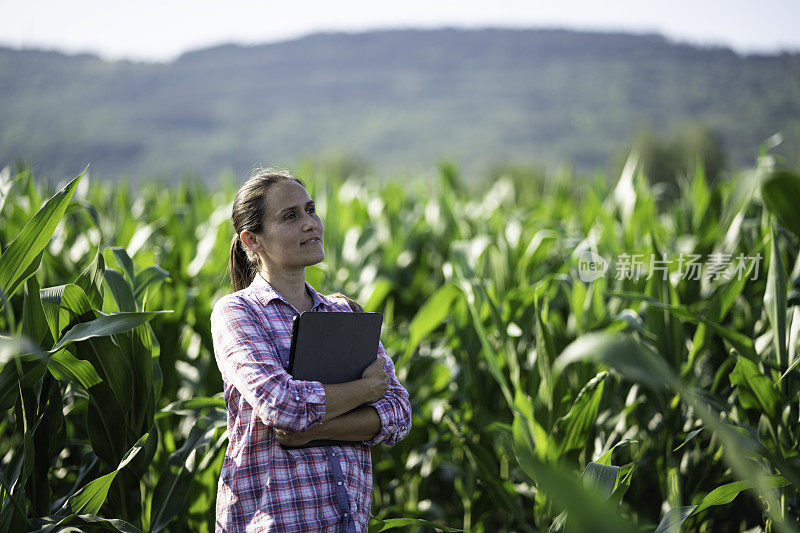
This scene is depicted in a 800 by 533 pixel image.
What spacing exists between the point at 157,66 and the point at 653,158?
80.7m

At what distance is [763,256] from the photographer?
2.11 metres

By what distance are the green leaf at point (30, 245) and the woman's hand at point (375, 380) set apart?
2.03ft

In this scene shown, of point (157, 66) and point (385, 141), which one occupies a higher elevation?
point (157, 66)

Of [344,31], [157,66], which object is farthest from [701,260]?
[344,31]

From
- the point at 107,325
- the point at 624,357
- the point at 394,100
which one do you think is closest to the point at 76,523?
the point at 107,325

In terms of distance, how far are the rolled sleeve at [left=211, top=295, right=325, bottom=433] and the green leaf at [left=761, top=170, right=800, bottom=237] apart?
1.01 meters

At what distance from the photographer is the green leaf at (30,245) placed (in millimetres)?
1178

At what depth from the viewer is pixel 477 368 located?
2.09 meters

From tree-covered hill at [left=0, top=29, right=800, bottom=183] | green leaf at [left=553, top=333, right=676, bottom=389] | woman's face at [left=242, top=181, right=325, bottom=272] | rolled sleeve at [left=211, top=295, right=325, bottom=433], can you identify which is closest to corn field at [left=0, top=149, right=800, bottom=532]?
green leaf at [left=553, top=333, right=676, bottom=389]

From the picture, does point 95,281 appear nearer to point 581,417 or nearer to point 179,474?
point 179,474

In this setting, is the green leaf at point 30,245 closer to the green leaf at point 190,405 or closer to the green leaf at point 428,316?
the green leaf at point 190,405

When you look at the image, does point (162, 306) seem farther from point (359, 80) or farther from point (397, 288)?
point (359, 80)

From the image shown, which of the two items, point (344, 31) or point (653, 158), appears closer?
point (653, 158)

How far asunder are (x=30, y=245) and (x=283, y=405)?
1.85 feet
